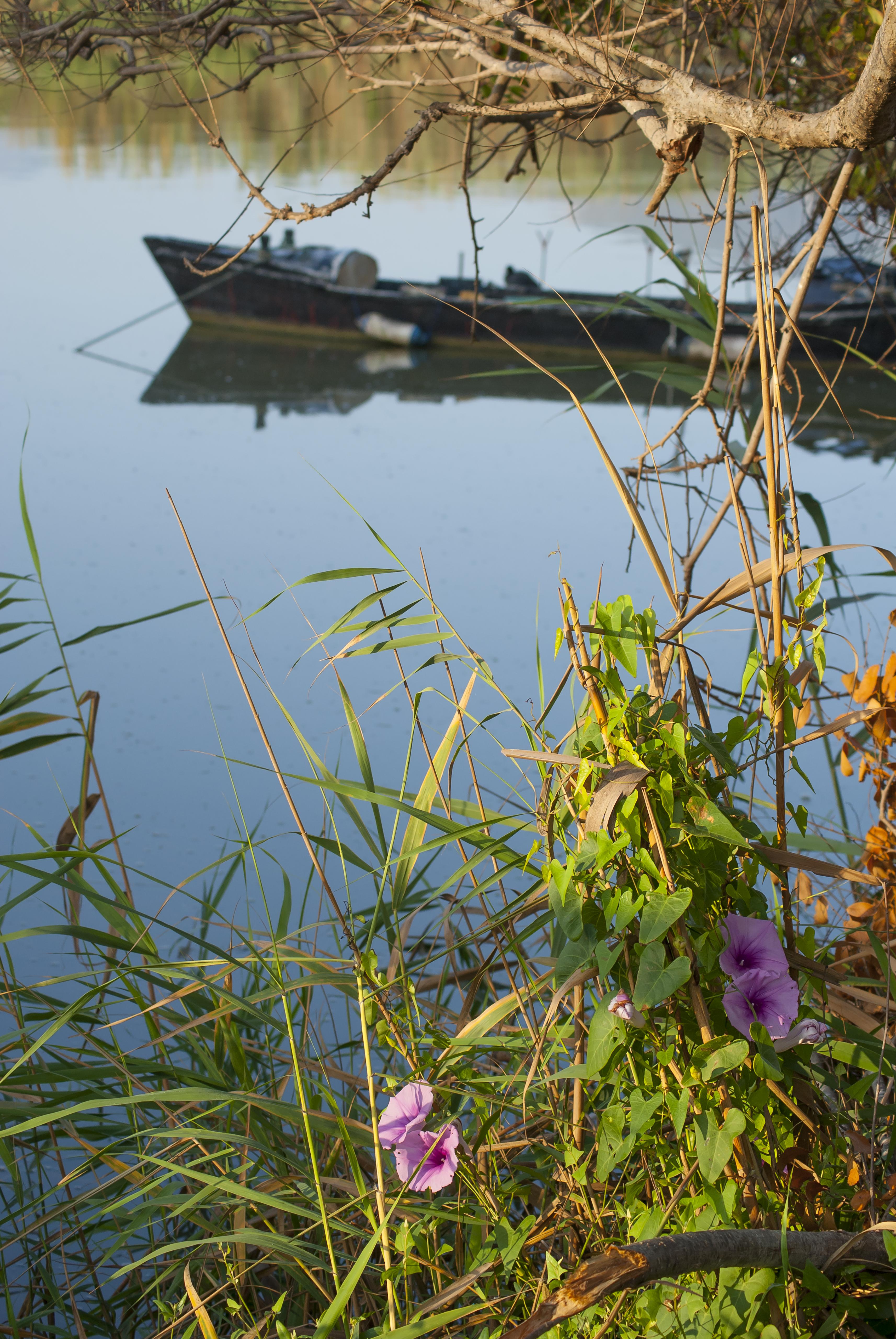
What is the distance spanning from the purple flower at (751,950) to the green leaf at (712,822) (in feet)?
0.17

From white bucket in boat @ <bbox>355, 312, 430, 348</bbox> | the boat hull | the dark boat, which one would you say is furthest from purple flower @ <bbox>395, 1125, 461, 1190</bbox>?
white bucket in boat @ <bbox>355, 312, 430, 348</bbox>

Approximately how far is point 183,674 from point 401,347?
5721mm

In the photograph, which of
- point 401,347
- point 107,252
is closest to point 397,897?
point 401,347

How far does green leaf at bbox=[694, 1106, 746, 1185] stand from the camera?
625 mm

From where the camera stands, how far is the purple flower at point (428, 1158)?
74 centimetres

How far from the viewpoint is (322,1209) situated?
75cm

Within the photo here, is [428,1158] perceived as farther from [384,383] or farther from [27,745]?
[384,383]

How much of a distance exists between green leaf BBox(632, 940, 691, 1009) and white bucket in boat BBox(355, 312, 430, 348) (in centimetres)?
830

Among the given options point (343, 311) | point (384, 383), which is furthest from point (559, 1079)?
point (343, 311)

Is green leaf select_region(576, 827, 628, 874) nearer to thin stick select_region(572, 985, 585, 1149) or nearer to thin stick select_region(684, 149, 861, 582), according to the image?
thin stick select_region(572, 985, 585, 1149)

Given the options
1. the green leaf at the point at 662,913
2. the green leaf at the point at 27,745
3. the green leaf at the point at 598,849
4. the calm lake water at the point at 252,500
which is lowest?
the calm lake water at the point at 252,500

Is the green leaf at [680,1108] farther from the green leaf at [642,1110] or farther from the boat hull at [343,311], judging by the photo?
the boat hull at [343,311]

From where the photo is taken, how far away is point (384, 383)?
753cm

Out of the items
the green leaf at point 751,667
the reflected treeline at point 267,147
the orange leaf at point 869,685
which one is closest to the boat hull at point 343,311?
the reflected treeline at point 267,147
